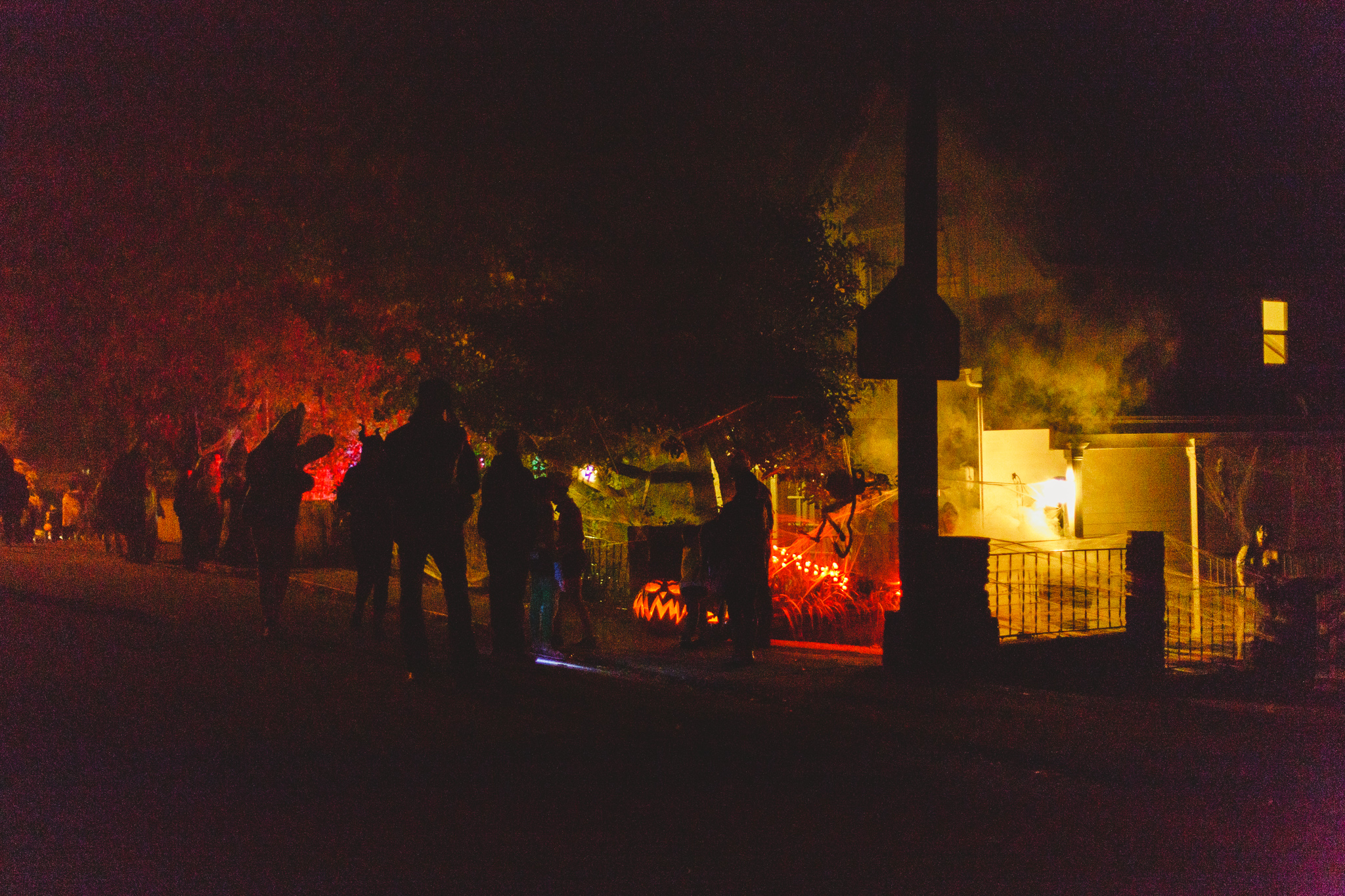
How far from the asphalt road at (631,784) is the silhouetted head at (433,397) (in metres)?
1.90

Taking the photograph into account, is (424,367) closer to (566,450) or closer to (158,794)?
(566,450)

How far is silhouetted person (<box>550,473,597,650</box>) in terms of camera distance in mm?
9969

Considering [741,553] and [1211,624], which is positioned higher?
[741,553]

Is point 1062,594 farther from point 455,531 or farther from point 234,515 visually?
point 234,515

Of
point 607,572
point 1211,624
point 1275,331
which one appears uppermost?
point 1275,331

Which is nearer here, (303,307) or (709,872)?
(709,872)

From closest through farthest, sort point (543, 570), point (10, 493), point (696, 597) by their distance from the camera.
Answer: point (543, 570) < point (696, 597) < point (10, 493)

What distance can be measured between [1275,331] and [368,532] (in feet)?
52.1

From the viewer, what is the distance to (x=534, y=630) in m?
10.3

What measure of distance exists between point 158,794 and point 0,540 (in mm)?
25790

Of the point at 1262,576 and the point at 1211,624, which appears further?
the point at 1211,624

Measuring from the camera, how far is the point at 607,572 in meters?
13.9

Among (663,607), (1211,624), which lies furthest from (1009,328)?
(663,607)

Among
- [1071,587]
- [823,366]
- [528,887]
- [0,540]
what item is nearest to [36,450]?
[0,540]
